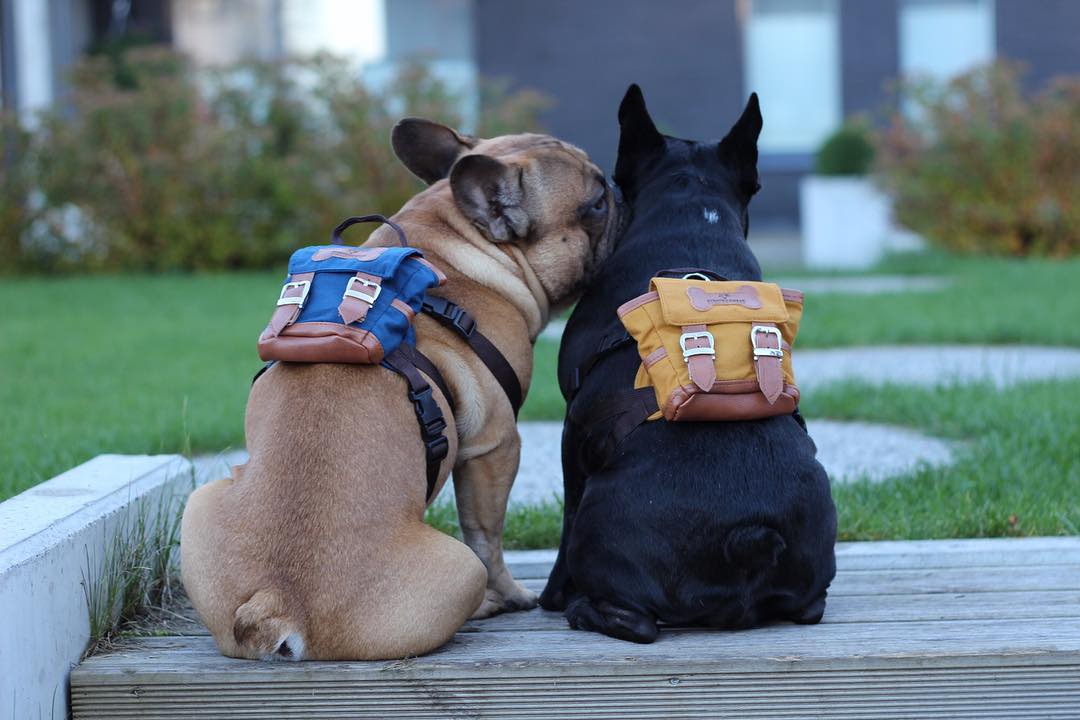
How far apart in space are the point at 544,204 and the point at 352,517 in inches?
46.2

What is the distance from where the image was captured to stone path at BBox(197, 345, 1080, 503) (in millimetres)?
5086

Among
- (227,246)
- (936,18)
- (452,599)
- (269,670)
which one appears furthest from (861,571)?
(936,18)

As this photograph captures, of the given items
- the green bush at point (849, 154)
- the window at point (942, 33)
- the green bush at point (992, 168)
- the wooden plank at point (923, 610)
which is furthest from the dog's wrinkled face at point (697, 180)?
the window at point (942, 33)

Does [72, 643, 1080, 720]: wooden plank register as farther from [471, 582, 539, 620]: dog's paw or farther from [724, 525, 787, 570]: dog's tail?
[471, 582, 539, 620]: dog's paw

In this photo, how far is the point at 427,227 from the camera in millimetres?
3611

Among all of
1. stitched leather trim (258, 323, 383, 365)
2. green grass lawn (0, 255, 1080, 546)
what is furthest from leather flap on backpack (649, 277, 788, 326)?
green grass lawn (0, 255, 1080, 546)

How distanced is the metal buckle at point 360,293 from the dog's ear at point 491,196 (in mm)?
481

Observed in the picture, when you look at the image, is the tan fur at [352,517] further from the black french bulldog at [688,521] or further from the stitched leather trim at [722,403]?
the stitched leather trim at [722,403]

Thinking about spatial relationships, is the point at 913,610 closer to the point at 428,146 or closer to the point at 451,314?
the point at 451,314

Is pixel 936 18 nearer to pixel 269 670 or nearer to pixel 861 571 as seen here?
pixel 861 571

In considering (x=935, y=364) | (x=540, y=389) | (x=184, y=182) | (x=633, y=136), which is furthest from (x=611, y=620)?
(x=184, y=182)

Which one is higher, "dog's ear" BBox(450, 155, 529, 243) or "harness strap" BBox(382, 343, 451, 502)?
"dog's ear" BBox(450, 155, 529, 243)

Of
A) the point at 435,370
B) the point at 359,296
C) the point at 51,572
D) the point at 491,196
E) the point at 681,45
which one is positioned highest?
the point at 681,45

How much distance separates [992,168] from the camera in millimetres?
13305
